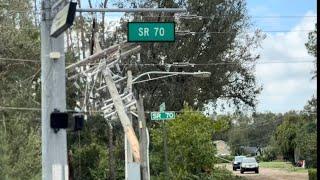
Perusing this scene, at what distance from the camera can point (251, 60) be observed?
176 ft

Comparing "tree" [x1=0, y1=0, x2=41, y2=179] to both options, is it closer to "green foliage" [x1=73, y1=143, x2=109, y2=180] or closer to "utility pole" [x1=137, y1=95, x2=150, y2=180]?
"utility pole" [x1=137, y1=95, x2=150, y2=180]

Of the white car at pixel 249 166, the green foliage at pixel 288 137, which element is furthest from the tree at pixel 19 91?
the green foliage at pixel 288 137

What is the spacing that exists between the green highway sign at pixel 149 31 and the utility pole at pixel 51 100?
5.86 ft

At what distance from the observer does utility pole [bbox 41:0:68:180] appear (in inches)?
568

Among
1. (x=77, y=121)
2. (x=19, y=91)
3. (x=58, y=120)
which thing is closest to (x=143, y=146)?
(x=19, y=91)

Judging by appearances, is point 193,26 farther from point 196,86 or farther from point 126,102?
point 126,102

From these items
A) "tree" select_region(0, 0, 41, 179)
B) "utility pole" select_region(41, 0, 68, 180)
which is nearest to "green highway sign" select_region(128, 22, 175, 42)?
"utility pole" select_region(41, 0, 68, 180)

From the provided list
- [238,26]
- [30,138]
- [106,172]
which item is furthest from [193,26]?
[30,138]

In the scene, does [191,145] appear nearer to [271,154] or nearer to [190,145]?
[190,145]

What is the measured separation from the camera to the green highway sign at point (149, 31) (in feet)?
52.6

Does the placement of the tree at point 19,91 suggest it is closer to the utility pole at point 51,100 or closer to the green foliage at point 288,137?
the utility pole at point 51,100

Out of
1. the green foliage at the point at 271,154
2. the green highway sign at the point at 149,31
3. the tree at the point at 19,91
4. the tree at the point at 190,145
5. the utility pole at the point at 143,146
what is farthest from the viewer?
the green foliage at the point at 271,154

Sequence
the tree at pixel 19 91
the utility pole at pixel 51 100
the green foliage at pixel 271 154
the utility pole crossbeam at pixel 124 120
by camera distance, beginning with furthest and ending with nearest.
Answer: the green foliage at pixel 271 154 < the tree at pixel 19 91 < the utility pole crossbeam at pixel 124 120 < the utility pole at pixel 51 100

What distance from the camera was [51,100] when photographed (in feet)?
48.4
